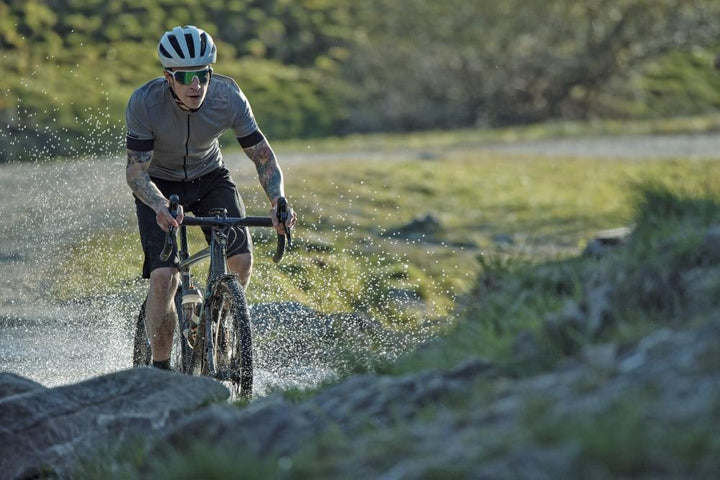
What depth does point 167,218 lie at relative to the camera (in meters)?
7.07

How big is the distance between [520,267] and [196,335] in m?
1.94

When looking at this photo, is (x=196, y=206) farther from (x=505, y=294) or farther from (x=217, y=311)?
(x=505, y=294)

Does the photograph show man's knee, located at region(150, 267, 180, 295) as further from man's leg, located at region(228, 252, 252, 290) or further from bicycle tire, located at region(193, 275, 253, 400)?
bicycle tire, located at region(193, 275, 253, 400)

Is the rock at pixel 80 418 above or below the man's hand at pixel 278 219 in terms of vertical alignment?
below

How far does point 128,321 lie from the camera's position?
1077 centimetres

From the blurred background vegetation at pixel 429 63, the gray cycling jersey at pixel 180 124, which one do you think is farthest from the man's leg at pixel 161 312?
the blurred background vegetation at pixel 429 63

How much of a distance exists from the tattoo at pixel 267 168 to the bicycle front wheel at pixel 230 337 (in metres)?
0.75

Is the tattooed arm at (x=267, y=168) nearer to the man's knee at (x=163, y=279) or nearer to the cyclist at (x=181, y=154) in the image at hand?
the cyclist at (x=181, y=154)

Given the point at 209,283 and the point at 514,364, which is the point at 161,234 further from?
the point at 514,364

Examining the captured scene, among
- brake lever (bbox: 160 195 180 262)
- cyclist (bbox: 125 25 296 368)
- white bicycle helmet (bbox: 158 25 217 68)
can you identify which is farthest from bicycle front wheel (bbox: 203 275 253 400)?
white bicycle helmet (bbox: 158 25 217 68)

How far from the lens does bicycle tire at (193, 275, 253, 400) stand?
7078 millimetres

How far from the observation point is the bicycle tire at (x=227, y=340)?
7.08m

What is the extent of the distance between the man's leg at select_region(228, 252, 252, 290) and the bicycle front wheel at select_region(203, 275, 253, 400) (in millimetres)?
389

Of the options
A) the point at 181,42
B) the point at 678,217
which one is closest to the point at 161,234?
the point at 181,42
